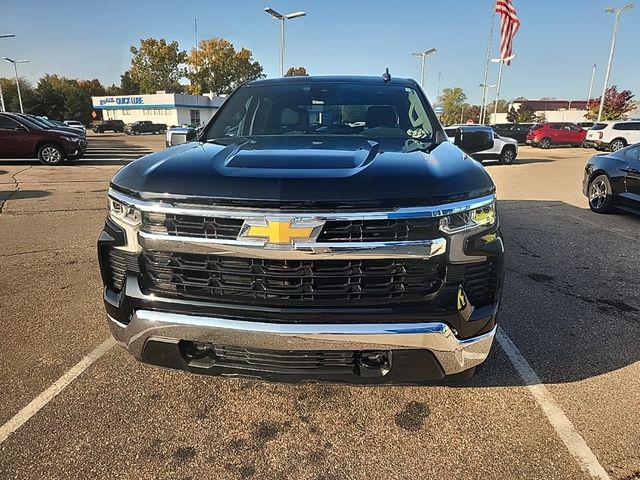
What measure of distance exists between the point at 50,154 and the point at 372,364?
1640 cm

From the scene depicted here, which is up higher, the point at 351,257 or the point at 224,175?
the point at 224,175

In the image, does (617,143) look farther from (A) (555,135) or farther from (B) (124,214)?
(B) (124,214)

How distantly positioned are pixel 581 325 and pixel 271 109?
295 centimetres

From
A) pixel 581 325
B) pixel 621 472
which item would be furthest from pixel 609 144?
pixel 621 472

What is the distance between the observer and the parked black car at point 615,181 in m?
7.30

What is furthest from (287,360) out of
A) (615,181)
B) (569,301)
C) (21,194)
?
(21,194)

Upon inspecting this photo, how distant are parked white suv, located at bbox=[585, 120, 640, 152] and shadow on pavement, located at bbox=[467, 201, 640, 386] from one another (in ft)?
67.9

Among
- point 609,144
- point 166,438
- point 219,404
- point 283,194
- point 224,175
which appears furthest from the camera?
point 609,144

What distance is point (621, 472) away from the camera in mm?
2086

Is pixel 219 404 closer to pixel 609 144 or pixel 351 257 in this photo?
pixel 351 257

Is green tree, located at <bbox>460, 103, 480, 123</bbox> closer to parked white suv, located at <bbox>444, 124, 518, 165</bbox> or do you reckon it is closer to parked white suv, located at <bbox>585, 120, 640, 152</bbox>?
parked white suv, located at <bbox>585, 120, 640, 152</bbox>

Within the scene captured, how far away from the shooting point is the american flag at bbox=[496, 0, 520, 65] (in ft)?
108

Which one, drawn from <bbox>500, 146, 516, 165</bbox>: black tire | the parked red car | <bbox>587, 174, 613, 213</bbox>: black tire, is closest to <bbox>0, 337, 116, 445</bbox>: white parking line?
<bbox>587, 174, 613, 213</bbox>: black tire

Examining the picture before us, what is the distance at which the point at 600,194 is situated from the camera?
8180 millimetres
